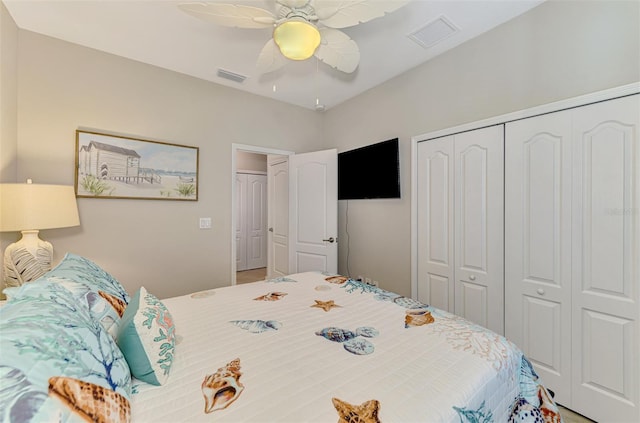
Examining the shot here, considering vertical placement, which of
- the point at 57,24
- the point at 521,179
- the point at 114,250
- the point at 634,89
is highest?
the point at 57,24

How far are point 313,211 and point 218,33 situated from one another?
7.03 feet

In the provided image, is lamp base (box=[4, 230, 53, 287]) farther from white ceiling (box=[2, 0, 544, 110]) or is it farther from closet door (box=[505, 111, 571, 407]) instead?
closet door (box=[505, 111, 571, 407])

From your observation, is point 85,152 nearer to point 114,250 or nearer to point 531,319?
point 114,250

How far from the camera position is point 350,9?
58.6 inches

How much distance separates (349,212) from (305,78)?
66.0 inches

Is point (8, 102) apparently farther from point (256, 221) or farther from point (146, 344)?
point (256, 221)

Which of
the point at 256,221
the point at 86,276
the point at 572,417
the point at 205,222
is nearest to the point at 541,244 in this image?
the point at 572,417

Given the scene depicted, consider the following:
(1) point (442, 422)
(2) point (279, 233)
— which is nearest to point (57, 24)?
(2) point (279, 233)

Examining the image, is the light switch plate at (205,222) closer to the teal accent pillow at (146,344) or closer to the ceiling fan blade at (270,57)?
the ceiling fan blade at (270,57)

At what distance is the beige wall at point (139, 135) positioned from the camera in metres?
2.26

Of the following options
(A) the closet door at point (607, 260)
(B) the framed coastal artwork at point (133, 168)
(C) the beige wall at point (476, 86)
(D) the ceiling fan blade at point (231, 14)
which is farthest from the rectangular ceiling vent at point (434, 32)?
(B) the framed coastal artwork at point (133, 168)

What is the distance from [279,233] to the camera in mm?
4246

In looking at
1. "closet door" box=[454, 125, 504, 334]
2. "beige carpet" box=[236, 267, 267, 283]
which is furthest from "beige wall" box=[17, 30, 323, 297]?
"closet door" box=[454, 125, 504, 334]

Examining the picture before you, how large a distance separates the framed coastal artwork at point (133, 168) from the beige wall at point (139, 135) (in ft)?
0.24
